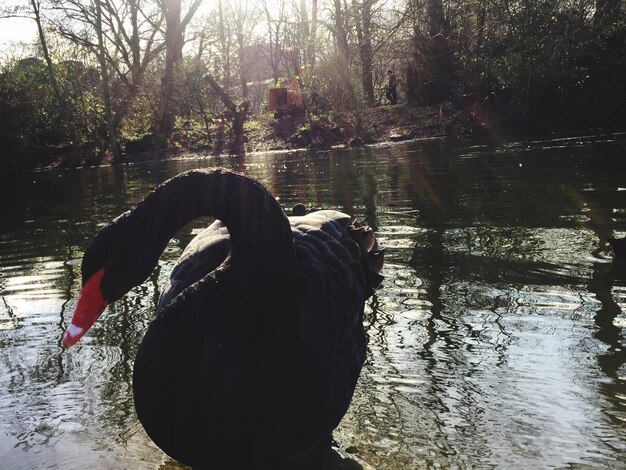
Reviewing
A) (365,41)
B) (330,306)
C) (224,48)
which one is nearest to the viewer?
(330,306)

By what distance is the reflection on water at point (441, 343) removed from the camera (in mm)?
2604

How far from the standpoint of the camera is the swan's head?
207cm

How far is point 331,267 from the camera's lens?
264cm

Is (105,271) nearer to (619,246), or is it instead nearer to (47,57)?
(619,246)

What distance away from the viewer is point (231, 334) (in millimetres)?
2104

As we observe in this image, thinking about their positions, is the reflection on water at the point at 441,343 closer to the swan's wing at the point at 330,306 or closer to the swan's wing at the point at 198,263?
the swan's wing at the point at 330,306

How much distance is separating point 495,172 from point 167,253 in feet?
19.4

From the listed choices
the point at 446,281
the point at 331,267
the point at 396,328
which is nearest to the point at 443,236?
the point at 446,281

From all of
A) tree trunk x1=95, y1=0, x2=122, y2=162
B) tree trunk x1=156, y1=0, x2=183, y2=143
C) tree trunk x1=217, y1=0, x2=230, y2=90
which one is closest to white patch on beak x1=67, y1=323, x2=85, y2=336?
tree trunk x1=95, y1=0, x2=122, y2=162

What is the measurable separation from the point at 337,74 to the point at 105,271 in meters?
19.0

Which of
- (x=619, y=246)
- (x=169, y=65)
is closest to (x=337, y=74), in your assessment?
(x=169, y=65)

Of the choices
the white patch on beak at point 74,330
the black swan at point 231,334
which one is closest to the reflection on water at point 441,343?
the black swan at point 231,334

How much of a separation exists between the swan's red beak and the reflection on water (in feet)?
2.53

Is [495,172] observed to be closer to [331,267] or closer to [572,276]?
[572,276]
